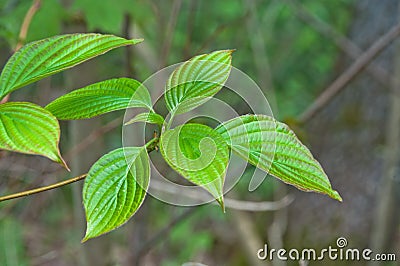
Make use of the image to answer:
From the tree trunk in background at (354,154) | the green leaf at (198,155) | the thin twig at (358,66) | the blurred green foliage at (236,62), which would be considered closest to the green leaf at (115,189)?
the green leaf at (198,155)

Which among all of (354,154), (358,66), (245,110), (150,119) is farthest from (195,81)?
(354,154)

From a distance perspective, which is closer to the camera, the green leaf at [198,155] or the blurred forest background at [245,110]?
the green leaf at [198,155]

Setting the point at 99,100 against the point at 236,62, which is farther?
the point at 236,62

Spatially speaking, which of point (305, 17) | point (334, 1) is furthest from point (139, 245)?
point (334, 1)

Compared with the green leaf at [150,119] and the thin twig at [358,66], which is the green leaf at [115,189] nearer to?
the green leaf at [150,119]

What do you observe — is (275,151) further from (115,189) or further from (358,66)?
(358,66)
